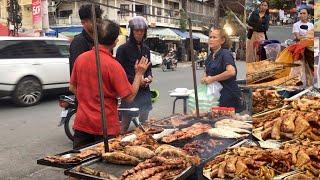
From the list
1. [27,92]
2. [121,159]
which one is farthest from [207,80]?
[27,92]

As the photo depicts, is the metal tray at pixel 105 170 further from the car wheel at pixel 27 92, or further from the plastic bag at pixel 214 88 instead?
the car wheel at pixel 27 92

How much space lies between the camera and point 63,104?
7.28 meters

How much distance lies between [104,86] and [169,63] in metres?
18.5

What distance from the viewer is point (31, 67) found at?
11.4 meters

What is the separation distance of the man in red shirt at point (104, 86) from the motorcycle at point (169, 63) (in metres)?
18.1

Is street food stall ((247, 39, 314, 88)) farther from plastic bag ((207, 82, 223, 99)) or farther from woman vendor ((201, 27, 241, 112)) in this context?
plastic bag ((207, 82, 223, 99))

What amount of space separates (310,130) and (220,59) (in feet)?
6.72

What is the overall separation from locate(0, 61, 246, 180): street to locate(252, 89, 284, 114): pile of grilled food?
74cm

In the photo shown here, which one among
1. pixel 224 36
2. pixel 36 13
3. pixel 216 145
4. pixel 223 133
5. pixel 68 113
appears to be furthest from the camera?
pixel 36 13

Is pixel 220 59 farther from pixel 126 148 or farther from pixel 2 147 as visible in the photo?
pixel 2 147

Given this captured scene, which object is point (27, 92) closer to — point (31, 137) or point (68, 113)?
point (31, 137)

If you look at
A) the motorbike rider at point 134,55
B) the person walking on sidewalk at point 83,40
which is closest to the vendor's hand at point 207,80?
the motorbike rider at point 134,55

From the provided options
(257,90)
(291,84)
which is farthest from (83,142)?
(291,84)

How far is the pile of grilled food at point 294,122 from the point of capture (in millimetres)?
3051
